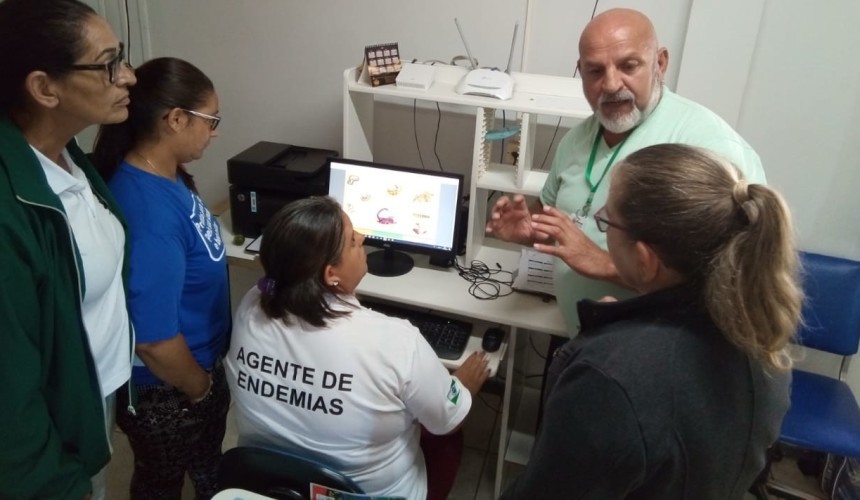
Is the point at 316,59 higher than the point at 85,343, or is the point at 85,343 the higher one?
the point at 316,59

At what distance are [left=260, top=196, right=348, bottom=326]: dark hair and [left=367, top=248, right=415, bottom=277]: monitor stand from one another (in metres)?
0.86

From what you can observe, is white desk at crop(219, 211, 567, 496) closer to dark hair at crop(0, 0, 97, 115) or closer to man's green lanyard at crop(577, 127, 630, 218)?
man's green lanyard at crop(577, 127, 630, 218)

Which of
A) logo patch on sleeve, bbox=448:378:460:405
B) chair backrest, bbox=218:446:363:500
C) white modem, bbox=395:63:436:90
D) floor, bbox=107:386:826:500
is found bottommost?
floor, bbox=107:386:826:500

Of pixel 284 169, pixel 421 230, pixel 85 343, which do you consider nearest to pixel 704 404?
pixel 85 343

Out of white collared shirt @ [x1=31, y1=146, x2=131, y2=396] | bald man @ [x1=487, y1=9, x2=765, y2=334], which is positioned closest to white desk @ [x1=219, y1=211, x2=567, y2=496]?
bald man @ [x1=487, y1=9, x2=765, y2=334]

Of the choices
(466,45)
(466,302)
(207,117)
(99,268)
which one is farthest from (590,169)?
(99,268)

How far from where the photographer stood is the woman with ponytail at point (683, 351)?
89cm

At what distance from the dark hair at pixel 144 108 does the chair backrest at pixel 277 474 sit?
2.37 ft

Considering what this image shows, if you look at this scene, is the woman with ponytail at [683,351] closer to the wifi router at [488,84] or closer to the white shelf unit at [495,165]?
the white shelf unit at [495,165]

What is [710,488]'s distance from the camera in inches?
39.1

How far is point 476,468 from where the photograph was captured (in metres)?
2.48

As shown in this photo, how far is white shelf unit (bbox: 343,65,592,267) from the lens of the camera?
209 cm

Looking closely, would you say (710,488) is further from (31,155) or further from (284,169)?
(284,169)

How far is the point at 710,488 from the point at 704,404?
17 cm
